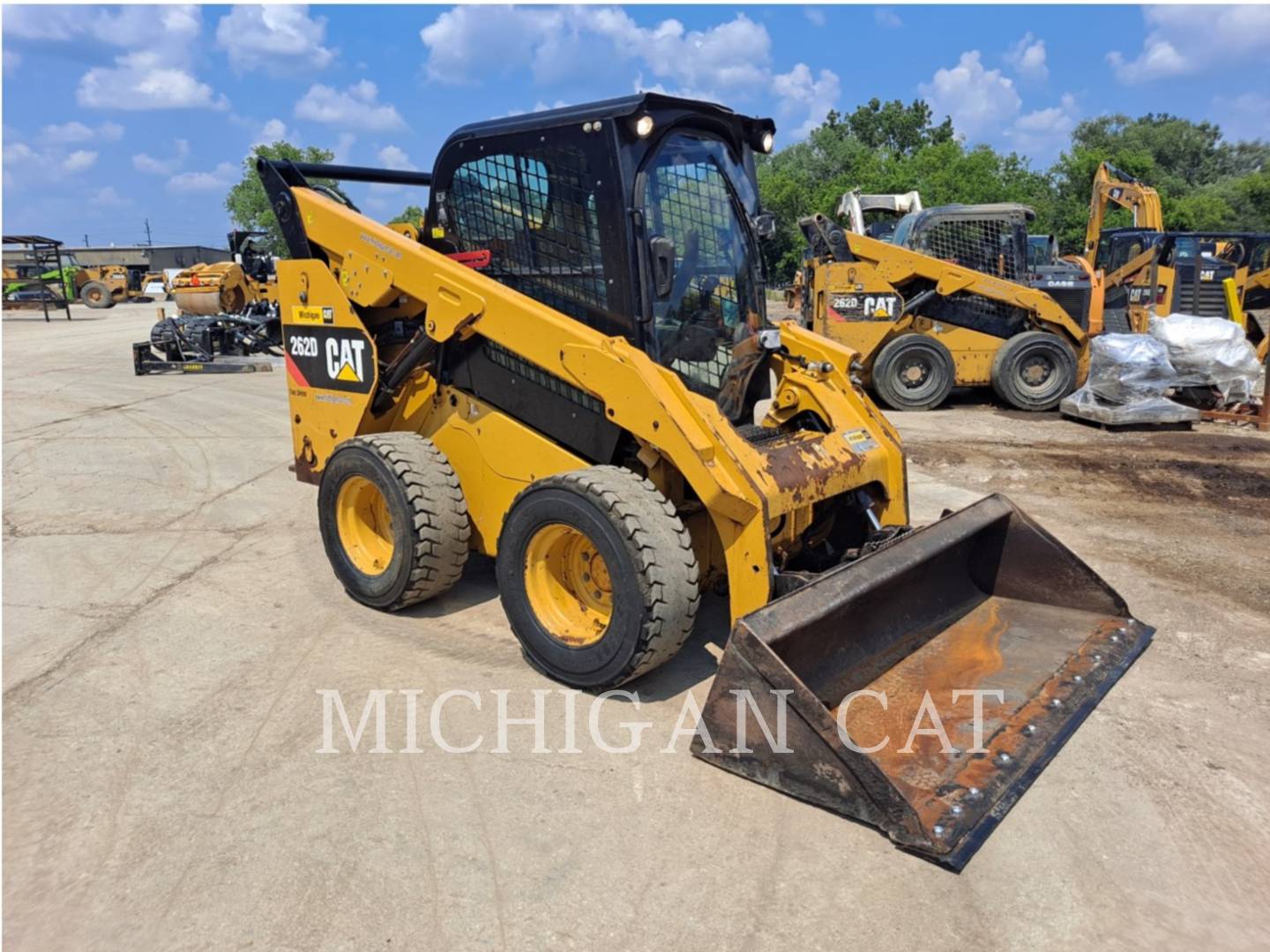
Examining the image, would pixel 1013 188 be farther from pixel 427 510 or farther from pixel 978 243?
pixel 427 510

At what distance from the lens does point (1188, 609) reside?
457cm

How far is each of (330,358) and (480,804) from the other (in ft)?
9.43

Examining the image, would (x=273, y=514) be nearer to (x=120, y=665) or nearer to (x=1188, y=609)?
(x=120, y=665)

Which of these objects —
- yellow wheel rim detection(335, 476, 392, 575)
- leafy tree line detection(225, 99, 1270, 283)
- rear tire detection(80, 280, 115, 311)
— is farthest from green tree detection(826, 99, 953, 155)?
yellow wheel rim detection(335, 476, 392, 575)

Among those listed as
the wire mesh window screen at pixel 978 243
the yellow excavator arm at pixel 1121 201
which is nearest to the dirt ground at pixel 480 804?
the wire mesh window screen at pixel 978 243

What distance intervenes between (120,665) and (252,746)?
44.3 inches

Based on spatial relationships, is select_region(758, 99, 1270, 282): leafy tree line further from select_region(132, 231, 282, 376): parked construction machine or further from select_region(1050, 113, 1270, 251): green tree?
select_region(132, 231, 282, 376): parked construction machine

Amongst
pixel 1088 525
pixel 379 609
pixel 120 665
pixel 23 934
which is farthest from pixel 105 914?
pixel 1088 525

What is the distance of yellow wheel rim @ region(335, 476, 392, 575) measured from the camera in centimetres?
456

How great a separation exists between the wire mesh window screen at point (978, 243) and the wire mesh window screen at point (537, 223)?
7.86 m

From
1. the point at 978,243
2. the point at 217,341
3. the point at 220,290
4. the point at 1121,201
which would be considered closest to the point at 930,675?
the point at 978,243

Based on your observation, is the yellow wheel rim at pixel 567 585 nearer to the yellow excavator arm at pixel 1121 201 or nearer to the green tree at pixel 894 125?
the yellow excavator arm at pixel 1121 201

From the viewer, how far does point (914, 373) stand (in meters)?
10.8

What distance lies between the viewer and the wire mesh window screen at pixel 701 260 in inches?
157
